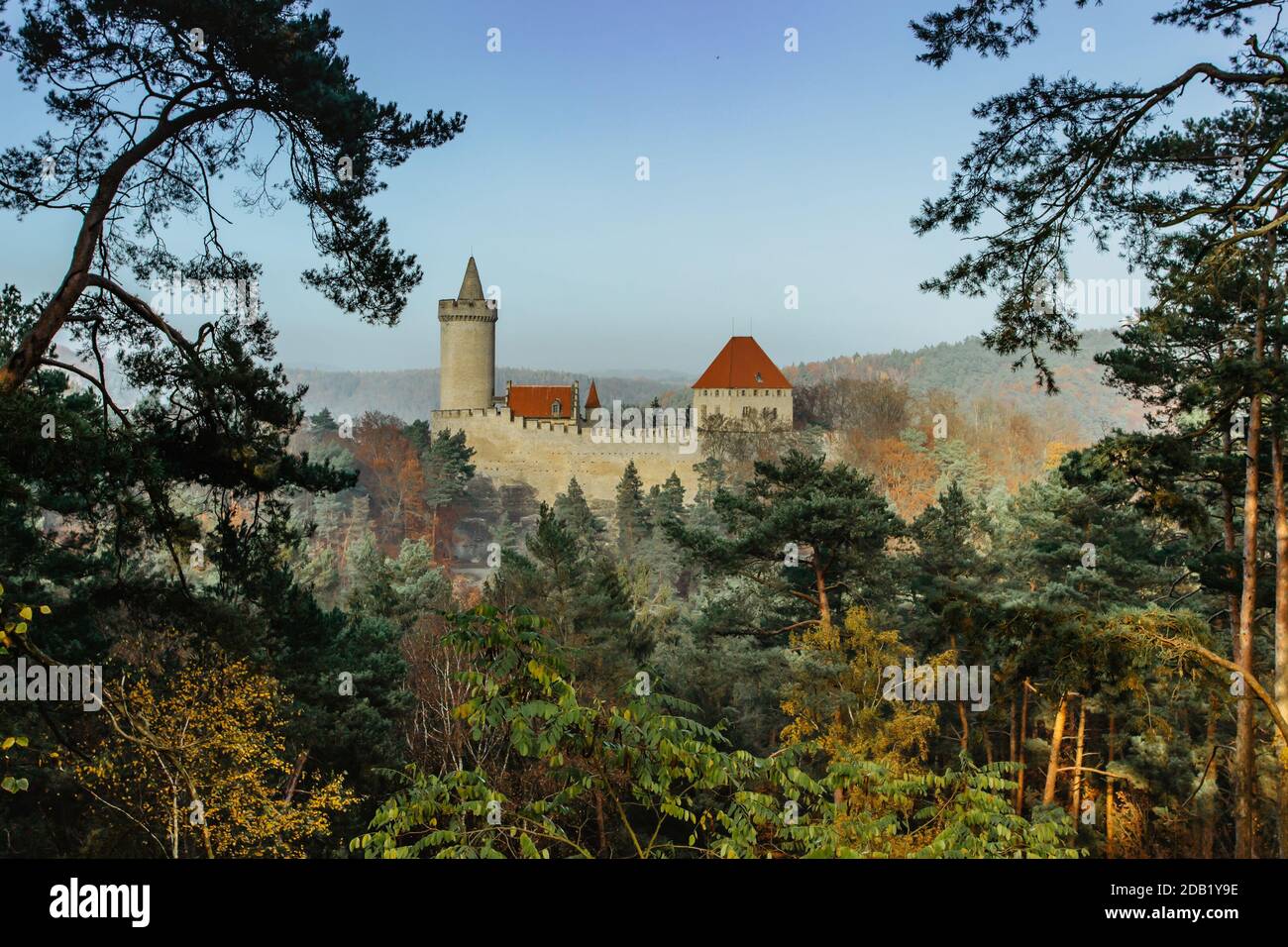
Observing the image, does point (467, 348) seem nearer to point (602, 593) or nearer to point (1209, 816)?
point (602, 593)

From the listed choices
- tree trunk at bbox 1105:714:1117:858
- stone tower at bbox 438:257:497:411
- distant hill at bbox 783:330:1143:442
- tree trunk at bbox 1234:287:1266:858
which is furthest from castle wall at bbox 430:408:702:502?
tree trunk at bbox 1234:287:1266:858

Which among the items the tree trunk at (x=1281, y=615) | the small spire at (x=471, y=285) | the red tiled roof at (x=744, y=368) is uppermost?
the small spire at (x=471, y=285)

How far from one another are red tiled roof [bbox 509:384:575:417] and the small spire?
4.68 meters

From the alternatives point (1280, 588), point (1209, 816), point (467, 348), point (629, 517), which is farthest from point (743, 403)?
point (1280, 588)

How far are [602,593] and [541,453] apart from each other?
76.6 ft

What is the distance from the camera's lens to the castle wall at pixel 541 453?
3806 centimetres

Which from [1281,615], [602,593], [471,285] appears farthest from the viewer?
[471,285]

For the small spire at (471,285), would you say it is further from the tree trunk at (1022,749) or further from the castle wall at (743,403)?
the tree trunk at (1022,749)

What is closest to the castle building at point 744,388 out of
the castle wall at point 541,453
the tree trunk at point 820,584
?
the castle wall at point 541,453

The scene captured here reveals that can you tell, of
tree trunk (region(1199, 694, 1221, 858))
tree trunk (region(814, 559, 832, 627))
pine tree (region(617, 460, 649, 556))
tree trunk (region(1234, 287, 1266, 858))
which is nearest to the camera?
tree trunk (region(1234, 287, 1266, 858))

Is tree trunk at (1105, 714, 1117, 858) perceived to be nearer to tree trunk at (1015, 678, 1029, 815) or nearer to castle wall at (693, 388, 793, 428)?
tree trunk at (1015, 678, 1029, 815)

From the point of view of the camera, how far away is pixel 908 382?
4522cm

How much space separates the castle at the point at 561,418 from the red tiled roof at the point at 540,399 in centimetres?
5

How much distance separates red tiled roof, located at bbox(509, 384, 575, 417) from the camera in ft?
135
